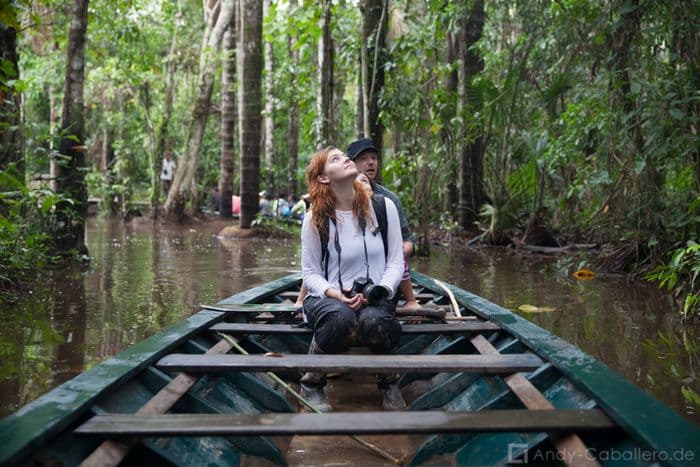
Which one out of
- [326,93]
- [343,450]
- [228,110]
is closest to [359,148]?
[343,450]

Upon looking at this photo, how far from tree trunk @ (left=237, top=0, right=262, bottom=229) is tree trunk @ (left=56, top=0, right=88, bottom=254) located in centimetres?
532

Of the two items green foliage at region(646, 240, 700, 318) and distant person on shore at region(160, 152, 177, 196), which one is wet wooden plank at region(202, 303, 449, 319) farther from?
distant person on shore at region(160, 152, 177, 196)

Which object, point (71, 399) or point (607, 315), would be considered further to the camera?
point (607, 315)

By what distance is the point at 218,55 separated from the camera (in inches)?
646

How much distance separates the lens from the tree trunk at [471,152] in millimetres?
12828

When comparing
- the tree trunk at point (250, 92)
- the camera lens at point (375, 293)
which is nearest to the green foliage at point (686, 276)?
the camera lens at point (375, 293)

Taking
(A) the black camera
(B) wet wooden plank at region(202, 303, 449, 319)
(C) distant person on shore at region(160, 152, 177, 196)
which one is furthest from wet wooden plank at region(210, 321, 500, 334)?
(C) distant person on shore at region(160, 152, 177, 196)

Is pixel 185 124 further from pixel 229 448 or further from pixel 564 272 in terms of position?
pixel 229 448

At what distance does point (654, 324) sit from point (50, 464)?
16.1ft

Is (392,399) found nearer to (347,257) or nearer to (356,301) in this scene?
(356,301)

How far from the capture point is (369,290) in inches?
139

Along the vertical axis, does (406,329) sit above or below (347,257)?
below

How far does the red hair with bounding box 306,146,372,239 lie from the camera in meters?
3.71

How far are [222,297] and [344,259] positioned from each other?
3368 mm
